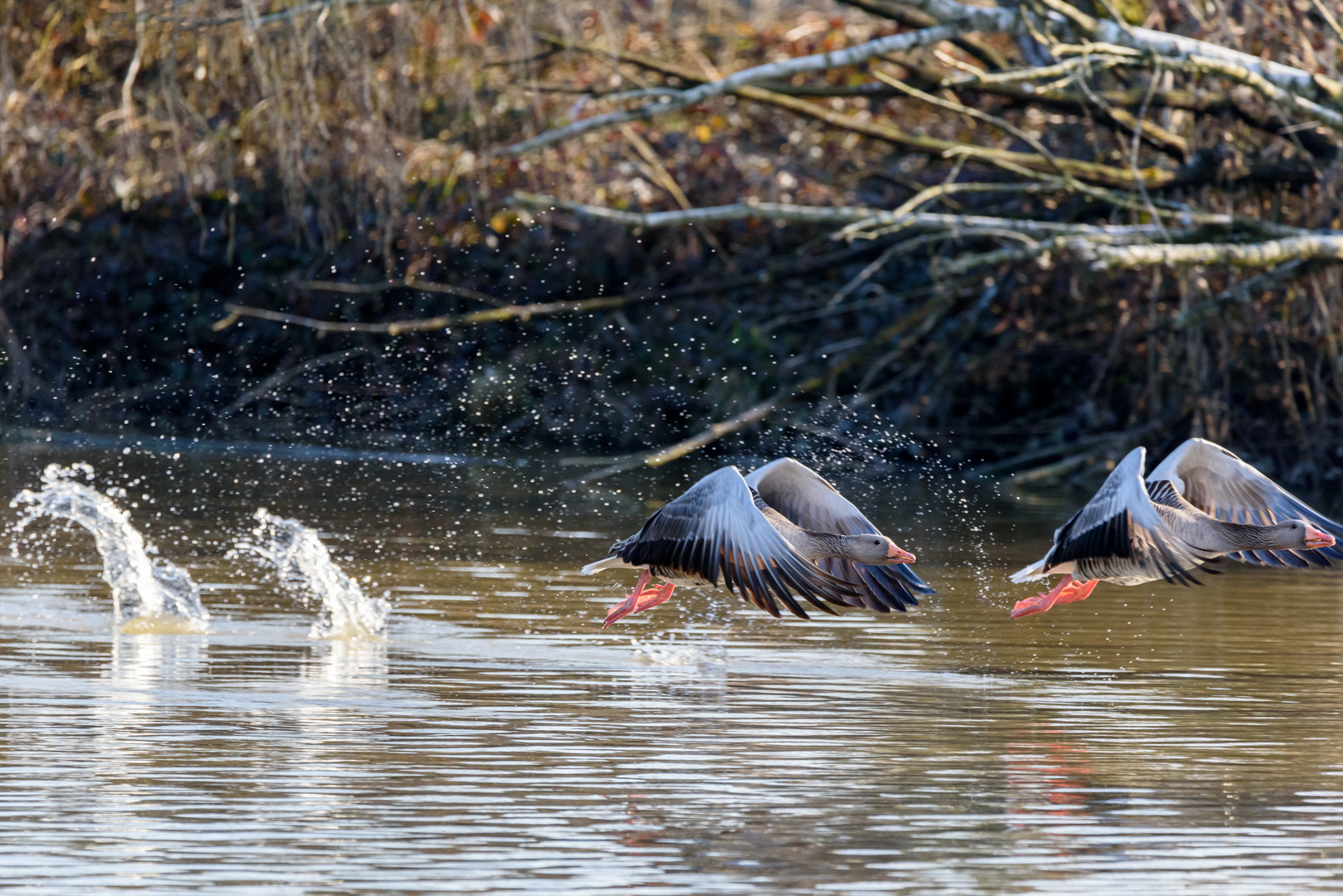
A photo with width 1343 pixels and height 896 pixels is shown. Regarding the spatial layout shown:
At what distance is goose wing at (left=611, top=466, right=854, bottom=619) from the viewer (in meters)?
7.49

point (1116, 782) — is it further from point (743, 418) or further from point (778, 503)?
point (743, 418)

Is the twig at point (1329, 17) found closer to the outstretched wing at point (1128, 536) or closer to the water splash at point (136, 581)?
the outstretched wing at point (1128, 536)

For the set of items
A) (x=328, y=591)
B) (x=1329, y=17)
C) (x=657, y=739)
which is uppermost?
(x=1329, y=17)

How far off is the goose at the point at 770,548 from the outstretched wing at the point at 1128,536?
0.64m

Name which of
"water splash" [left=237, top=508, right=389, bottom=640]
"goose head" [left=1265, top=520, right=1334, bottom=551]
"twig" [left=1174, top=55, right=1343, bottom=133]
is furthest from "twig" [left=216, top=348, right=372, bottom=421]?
"goose head" [left=1265, top=520, right=1334, bottom=551]

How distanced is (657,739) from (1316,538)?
256 centimetres

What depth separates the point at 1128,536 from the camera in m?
7.76

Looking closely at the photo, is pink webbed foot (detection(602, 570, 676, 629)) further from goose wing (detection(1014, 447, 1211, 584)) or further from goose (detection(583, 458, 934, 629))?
goose wing (detection(1014, 447, 1211, 584))

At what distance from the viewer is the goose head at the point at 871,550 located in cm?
799

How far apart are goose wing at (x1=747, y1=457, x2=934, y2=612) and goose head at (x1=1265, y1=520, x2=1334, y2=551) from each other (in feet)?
4.23

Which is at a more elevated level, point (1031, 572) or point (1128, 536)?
point (1128, 536)

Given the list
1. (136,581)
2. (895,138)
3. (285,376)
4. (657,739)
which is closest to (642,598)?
(657,739)

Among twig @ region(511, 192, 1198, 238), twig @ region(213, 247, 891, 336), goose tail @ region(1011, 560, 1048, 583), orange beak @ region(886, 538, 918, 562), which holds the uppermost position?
twig @ region(511, 192, 1198, 238)

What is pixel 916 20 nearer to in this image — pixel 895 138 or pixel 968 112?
pixel 895 138
